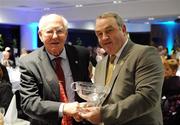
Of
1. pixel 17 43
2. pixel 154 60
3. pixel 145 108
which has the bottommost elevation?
pixel 17 43

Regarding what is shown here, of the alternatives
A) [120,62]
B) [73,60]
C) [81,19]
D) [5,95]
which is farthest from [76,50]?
[81,19]

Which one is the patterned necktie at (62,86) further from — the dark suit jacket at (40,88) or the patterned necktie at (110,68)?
the patterned necktie at (110,68)

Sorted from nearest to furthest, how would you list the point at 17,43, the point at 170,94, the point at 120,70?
the point at 120,70, the point at 170,94, the point at 17,43

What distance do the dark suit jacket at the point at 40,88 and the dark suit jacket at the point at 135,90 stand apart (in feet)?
0.97

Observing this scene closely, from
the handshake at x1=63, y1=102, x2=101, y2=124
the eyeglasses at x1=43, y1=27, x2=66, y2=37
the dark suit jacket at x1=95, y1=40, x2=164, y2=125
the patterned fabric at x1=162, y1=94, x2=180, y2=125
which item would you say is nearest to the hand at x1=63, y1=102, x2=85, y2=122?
the handshake at x1=63, y1=102, x2=101, y2=124

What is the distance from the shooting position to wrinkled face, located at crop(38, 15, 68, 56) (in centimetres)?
194

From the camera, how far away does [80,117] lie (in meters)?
1.82

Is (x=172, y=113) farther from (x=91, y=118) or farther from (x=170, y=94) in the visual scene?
(x=91, y=118)

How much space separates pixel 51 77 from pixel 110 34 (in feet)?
1.38

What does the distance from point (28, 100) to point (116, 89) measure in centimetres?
49

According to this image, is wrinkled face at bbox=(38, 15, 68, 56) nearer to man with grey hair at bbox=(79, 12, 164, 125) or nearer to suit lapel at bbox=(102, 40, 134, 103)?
man with grey hair at bbox=(79, 12, 164, 125)

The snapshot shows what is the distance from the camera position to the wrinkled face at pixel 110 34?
183 centimetres

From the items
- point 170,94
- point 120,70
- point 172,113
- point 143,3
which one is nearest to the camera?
point 120,70

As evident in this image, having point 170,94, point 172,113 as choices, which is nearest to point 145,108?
point 172,113
